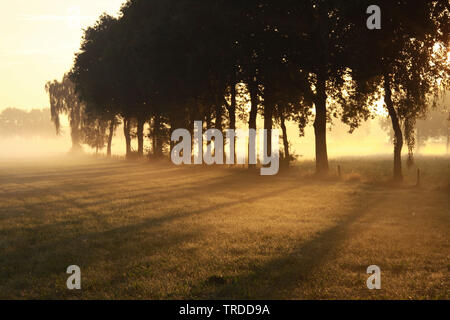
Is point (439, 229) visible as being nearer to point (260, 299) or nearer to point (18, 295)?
point (260, 299)

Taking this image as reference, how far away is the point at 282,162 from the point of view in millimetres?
32750

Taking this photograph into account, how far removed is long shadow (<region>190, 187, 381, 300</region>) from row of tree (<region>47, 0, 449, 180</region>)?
13704mm

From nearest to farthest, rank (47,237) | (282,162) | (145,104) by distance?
(47,237), (282,162), (145,104)

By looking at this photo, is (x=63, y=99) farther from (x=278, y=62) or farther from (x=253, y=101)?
(x=278, y=62)

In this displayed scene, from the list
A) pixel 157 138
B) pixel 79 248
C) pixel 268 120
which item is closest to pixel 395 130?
pixel 268 120

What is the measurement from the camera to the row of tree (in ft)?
75.2

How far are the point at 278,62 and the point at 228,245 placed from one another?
2098cm

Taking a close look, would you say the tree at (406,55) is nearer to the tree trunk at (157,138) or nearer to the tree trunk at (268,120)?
the tree trunk at (268,120)

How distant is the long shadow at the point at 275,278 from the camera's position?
733 centimetres

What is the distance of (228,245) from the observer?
35.1ft

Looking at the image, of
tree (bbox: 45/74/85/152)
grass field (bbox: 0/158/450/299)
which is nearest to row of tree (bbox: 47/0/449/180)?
grass field (bbox: 0/158/450/299)

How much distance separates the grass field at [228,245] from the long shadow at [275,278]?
0.07 feet
